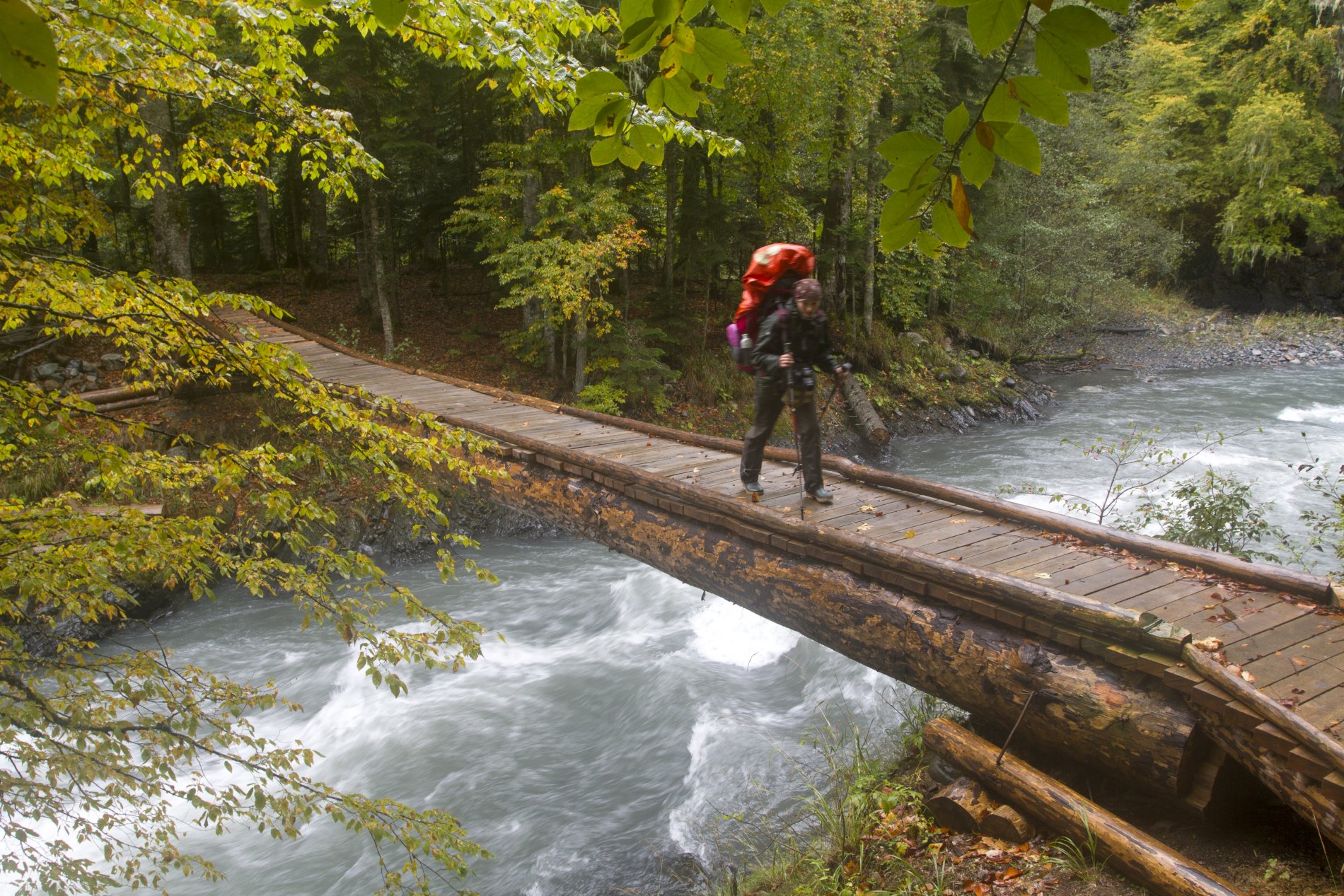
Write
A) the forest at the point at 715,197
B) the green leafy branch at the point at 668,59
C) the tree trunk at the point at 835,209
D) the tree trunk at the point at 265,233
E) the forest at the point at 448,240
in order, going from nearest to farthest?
the green leafy branch at the point at 668,59 → the forest at the point at 448,240 → the forest at the point at 715,197 → the tree trunk at the point at 835,209 → the tree trunk at the point at 265,233

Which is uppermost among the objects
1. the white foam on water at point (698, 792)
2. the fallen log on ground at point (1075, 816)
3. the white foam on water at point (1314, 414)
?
the white foam on water at point (1314, 414)

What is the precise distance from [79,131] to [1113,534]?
6.17 m

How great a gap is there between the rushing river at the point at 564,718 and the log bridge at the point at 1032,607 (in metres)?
1.14

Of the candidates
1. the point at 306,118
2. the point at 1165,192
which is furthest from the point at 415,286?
the point at 1165,192

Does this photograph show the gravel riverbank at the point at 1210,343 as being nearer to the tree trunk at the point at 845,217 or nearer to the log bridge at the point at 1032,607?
the tree trunk at the point at 845,217

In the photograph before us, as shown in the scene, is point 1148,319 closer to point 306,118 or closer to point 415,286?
point 415,286

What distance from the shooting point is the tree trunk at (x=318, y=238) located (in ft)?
63.3

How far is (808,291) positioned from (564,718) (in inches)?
180

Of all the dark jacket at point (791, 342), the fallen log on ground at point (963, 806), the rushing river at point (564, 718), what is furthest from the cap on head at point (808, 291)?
the fallen log on ground at point (963, 806)

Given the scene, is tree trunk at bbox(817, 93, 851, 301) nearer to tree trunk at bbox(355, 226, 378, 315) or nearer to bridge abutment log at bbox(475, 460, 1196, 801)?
tree trunk at bbox(355, 226, 378, 315)

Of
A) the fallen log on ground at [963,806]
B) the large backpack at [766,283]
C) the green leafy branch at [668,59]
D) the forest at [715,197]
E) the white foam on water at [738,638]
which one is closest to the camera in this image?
the green leafy branch at [668,59]

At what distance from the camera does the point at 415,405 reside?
973cm

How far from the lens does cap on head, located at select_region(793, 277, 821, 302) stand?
5293mm

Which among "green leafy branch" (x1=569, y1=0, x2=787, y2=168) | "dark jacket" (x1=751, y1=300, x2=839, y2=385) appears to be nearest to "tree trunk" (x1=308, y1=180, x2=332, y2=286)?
"dark jacket" (x1=751, y1=300, x2=839, y2=385)
